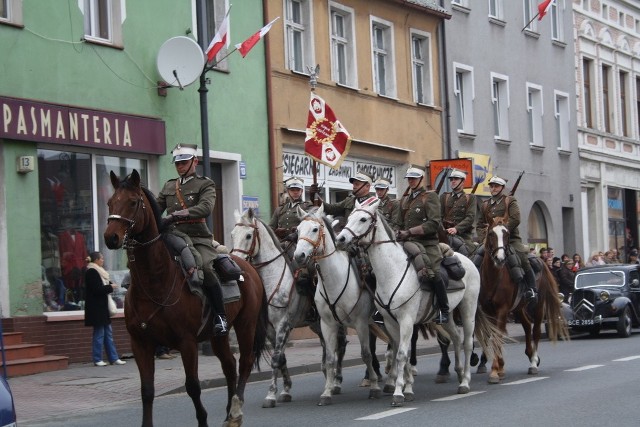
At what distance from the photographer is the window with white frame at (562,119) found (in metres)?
42.7

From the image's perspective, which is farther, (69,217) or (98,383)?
(69,217)

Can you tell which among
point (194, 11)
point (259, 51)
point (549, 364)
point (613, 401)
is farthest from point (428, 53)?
point (613, 401)

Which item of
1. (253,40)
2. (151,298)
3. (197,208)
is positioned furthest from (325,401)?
(253,40)

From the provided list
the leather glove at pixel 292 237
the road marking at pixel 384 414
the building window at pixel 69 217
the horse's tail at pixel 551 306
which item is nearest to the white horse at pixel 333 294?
the leather glove at pixel 292 237

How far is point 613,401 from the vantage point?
44.7 feet

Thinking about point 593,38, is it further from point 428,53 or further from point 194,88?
point 194,88

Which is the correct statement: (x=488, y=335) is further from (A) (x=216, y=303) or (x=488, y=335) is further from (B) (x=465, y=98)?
(B) (x=465, y=98)

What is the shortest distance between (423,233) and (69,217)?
8.84 m

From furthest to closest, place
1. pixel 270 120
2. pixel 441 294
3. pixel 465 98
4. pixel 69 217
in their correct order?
1. pixel 465 98
2. pixel 270 120
3. pixel 69 217
4. pixel 441 294

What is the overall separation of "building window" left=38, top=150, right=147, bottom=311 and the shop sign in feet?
1.21

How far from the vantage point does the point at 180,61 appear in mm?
23016

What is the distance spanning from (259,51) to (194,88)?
2617mm

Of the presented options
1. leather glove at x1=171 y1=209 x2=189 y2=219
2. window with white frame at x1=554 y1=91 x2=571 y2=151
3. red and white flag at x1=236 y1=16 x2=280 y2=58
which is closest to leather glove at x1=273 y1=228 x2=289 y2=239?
leather glove at x1=171 y1=209 x2=189 y2=219

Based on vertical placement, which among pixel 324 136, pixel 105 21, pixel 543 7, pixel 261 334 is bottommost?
pixel 261 334
